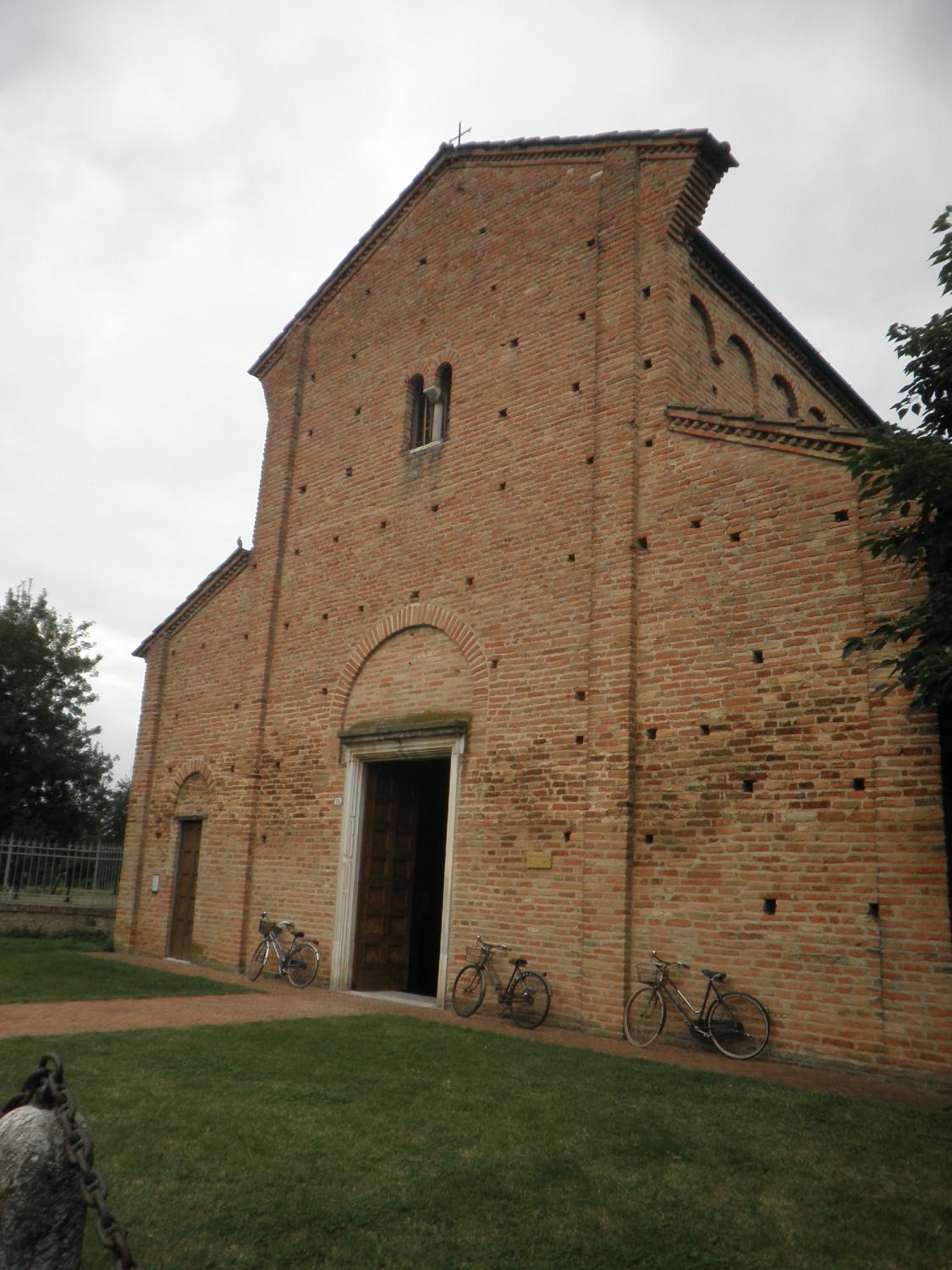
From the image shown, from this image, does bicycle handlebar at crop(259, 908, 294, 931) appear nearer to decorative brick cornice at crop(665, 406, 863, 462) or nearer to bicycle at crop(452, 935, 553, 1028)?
bicycle at crop(452, 935, 553, 1028)

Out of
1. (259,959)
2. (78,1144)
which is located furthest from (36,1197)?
(259,959)

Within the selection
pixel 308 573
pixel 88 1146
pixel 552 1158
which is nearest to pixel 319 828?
pixel 308 573

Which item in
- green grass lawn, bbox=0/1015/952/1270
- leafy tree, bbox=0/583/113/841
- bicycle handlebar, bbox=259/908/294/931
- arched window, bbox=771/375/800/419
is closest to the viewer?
green grass lawn, bbox=0/1015/952/1270

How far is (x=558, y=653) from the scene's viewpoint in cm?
1043

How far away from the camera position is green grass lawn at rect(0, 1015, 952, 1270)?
4.05 meters

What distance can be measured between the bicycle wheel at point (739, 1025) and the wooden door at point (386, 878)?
→ 5175mm

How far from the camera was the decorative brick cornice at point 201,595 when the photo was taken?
50.4 ft

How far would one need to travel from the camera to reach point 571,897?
31.7 feet

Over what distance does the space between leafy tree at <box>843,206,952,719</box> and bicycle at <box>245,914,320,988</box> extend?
27.1 feet

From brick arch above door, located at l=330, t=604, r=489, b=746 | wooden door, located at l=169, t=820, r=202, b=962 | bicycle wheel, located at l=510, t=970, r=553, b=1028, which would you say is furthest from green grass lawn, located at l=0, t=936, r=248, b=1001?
bicycle wheel, located at l=510, t=970, r=553, b=1028

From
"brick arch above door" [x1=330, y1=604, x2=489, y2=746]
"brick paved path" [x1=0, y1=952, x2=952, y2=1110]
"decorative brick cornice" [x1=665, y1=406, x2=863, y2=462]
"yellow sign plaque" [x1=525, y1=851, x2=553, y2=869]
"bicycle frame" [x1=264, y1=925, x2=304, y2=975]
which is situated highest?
"decorative brick cornice" [x1=665, y1=406, x2=863, y2=462]

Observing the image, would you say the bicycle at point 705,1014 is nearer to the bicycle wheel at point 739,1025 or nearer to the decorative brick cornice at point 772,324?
the bicycle wheel at point 739,1025

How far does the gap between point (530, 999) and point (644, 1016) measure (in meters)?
1.27

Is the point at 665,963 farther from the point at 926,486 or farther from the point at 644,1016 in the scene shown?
the point at 926,486
